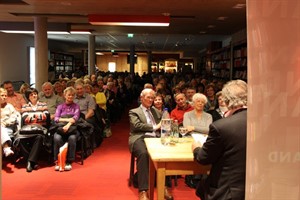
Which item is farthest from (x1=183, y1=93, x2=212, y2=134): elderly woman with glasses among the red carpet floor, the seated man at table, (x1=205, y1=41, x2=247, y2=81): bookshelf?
(x1=205, y1=41, x2=247, y2=81): bookshelf

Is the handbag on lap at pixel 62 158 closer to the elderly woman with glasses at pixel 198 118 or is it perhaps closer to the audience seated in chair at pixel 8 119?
the audience seated in chair at pixel 8 119

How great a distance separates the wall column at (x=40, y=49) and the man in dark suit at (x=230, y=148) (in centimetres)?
769

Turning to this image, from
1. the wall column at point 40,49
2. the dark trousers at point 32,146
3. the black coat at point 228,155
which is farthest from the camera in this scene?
the wall column at point 40,49

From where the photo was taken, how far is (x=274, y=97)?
1588 mm

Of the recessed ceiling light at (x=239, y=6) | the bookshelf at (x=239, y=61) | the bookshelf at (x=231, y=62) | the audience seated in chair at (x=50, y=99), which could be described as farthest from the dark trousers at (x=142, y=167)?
the bookshelf at (x=239, y=61)

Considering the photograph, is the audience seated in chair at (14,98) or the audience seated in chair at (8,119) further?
the audience seated in chair at (14,98)

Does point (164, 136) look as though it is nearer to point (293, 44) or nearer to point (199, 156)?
point (199, 156)

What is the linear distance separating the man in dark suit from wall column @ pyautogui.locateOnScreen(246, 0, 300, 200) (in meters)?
0.76

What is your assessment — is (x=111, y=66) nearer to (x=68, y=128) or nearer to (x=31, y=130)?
(x=68, y=128)

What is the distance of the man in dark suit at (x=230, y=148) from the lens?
2.45 metres

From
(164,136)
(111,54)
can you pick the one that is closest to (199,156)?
(164,136)

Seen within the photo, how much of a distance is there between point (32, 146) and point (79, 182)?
118 cm

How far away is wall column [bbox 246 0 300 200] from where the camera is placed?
5.15 ft

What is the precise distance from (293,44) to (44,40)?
8766 millimetres
